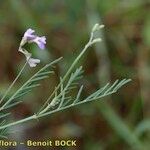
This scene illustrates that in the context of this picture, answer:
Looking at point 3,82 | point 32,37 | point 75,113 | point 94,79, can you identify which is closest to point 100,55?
point 94,79

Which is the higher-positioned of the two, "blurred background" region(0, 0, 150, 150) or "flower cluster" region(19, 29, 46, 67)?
"blurred background" region(0, 0, 150, 150)

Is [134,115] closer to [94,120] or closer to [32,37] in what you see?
[94,120]

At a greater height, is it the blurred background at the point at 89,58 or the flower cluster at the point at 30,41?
the blurred background at the point at 89,58

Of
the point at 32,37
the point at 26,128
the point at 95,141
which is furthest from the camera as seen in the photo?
the point at 95,141

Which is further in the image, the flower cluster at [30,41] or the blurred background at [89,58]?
the blurred background at [89,58]

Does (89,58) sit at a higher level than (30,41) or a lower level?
higher

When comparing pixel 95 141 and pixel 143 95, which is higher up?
pixel 143 95

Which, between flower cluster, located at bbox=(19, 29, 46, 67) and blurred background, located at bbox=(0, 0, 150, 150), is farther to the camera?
blurred background, located at bbox=(0, 0, 150, 150)

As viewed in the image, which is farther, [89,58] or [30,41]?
[89,58]
